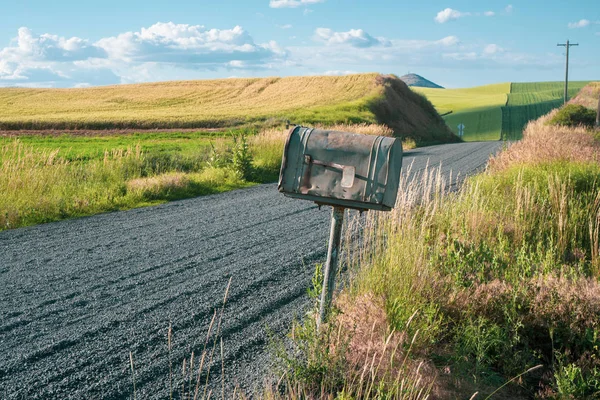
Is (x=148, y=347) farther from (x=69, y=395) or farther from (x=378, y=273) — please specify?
(x=378, y=273)

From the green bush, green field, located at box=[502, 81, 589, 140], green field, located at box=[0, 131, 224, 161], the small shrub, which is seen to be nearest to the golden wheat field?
green field, located at box=[0, 131, 224, 161]

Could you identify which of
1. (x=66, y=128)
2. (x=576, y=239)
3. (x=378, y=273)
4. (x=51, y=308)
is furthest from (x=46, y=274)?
(x=66, y=128)

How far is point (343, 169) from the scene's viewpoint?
3.97 m

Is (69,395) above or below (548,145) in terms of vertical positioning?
below

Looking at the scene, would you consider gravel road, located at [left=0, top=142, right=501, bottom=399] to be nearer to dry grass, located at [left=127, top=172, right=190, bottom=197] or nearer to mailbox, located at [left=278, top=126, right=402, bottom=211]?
mailbox, located at [left=278, top=126, right=402, bottom=211]

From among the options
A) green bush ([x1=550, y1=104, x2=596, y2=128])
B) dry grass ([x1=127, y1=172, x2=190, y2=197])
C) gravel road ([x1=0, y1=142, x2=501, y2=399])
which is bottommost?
gravel road ([x1=0, y1=142, x2=501, y2=399])

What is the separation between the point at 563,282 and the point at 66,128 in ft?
124

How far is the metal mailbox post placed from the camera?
155 inches

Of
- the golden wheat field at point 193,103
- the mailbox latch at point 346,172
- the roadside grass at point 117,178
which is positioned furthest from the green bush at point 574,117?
the mailbox latch at point 346,172

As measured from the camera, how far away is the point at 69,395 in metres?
4.12

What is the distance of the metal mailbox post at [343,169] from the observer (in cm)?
394

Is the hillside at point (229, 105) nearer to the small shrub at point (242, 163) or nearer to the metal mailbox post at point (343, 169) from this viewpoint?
the small shrub at point (242, 163)

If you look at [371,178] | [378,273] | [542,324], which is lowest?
[542,324]

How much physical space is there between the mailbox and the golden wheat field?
33874 millimetres
